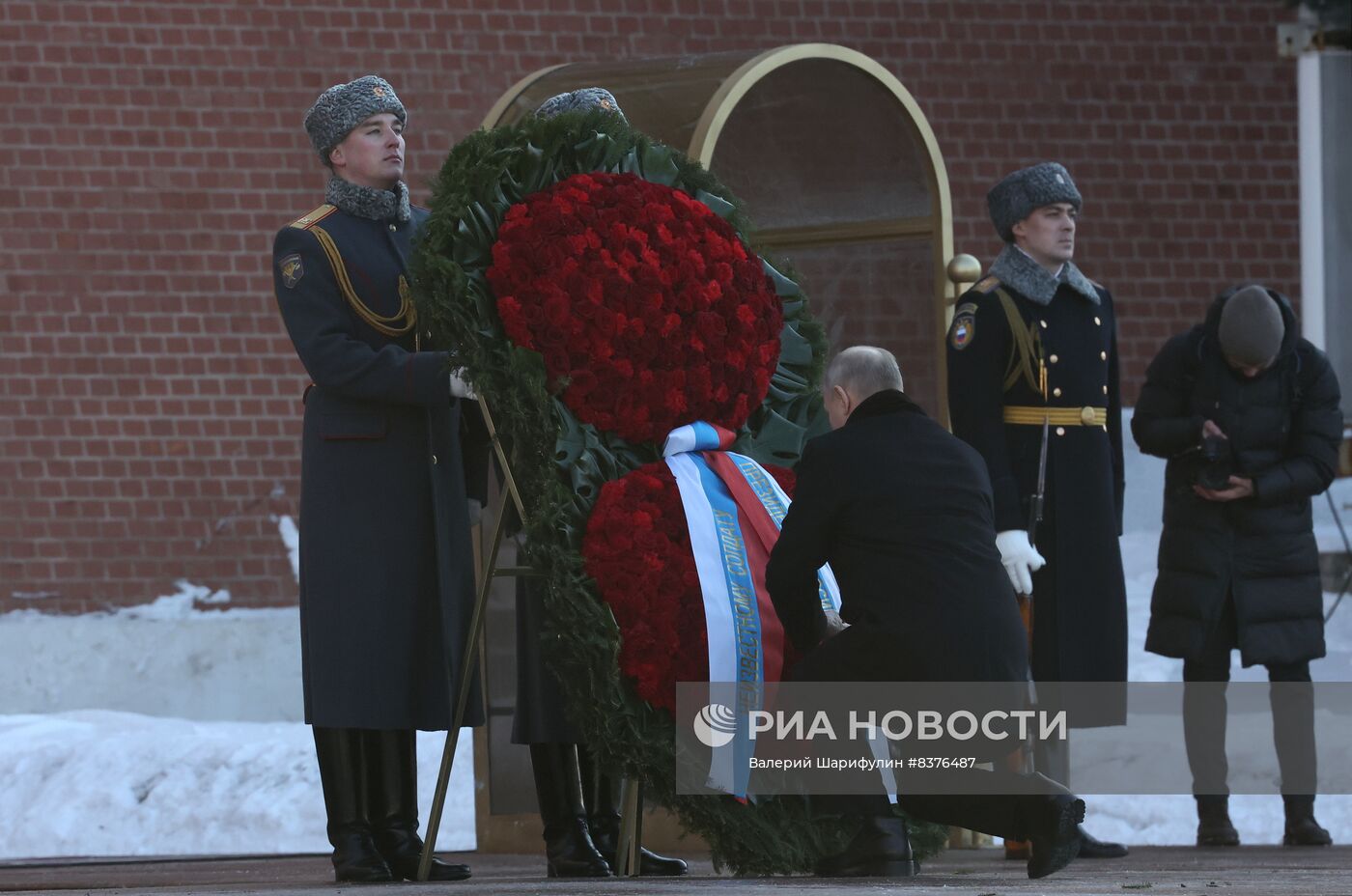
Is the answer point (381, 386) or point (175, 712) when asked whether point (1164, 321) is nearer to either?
point (175, 712)

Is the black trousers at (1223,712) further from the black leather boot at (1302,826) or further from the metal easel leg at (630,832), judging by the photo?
the metal easel leg at (630,832)

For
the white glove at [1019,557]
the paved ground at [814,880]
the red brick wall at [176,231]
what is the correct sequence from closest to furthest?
the paved ground at [814,880] < the white glove at [1019,557] < the red brick wall at [176,231]

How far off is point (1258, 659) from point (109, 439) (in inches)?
170

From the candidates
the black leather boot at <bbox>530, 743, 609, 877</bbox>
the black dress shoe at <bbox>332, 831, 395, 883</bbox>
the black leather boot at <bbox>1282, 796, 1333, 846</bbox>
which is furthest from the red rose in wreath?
the black leather boot at <bbox>1282, 796, 1333, 846</bbox>

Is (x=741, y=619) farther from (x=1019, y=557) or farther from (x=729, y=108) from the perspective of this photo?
(x=729, y=108)

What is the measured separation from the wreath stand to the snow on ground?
2.16m

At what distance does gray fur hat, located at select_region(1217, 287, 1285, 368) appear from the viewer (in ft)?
20.8

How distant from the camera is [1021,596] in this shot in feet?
18.4

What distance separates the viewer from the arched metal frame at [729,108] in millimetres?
5664

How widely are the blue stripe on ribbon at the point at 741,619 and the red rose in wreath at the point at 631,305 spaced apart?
178 millimetres

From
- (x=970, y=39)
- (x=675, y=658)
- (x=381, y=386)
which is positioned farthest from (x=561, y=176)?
(x=970, y=39)

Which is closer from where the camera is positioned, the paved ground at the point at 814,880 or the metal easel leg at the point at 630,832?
the paved ground at the point at 814,880

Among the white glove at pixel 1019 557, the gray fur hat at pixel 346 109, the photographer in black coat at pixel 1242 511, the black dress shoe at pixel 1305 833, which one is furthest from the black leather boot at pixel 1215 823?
the gray fur hat at pixel 346 109

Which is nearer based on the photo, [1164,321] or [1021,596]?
[1021,596]
